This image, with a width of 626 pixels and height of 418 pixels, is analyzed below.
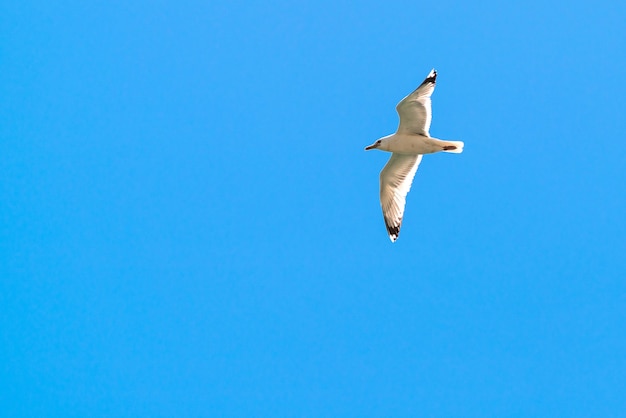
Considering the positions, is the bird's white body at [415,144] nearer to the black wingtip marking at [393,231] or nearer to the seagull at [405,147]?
the seagull at [405,147]

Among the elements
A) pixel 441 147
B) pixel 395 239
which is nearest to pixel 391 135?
pixel 441 147

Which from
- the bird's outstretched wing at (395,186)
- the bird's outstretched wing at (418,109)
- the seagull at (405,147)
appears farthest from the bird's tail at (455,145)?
the bird's outstretched wing at (395,186)

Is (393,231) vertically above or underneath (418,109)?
underneath

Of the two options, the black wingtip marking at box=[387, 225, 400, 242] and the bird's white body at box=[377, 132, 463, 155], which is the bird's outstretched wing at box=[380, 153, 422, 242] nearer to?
the black wingtip marking at box=[387, 225, 400, 242]

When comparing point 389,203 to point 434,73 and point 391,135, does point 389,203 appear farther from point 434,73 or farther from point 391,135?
point 434,73

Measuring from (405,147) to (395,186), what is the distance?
83 centimetres

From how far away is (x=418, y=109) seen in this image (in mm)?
11117

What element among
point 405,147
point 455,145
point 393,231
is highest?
point 405,147

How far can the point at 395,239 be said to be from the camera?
12.2 meters

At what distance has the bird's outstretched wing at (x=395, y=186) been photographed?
12102 millimetres

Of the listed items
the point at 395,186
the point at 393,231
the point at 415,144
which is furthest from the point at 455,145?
the point at 393,231

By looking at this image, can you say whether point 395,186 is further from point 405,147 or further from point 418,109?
point 418,109

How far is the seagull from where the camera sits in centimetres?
1104

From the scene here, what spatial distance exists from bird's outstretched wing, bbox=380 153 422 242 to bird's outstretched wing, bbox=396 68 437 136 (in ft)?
2.35
